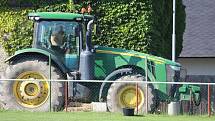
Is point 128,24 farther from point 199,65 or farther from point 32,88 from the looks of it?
point 199,65

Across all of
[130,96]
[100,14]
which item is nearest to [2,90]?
[130,96]

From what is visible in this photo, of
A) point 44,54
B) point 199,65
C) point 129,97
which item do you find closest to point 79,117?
point 129,97

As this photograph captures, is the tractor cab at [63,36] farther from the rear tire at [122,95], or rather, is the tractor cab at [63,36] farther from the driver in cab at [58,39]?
the rear tire at [122,95]

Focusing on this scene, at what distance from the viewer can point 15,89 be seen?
65.8ft

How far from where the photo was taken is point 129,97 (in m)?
19.8

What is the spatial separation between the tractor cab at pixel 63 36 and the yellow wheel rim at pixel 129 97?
1615 mm

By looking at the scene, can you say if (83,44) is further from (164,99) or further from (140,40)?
(140,40)

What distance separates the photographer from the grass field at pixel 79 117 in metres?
17.5

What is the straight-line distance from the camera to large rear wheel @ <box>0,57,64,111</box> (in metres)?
19.8

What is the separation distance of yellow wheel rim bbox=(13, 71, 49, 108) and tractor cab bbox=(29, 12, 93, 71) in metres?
0.85

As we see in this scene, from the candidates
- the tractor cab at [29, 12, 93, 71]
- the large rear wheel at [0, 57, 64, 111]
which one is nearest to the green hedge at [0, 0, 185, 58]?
the tractor cab at [29, 12, 93, 71]

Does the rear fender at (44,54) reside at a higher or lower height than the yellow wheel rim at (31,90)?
higher

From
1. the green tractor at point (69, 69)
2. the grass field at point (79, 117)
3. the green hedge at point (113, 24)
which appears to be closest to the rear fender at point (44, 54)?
the green tractor at point (69, 69)

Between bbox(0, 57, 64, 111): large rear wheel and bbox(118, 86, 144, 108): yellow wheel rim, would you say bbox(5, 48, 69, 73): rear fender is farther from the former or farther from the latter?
bbox(118, 86, 144, 108): yellow wheel rim
